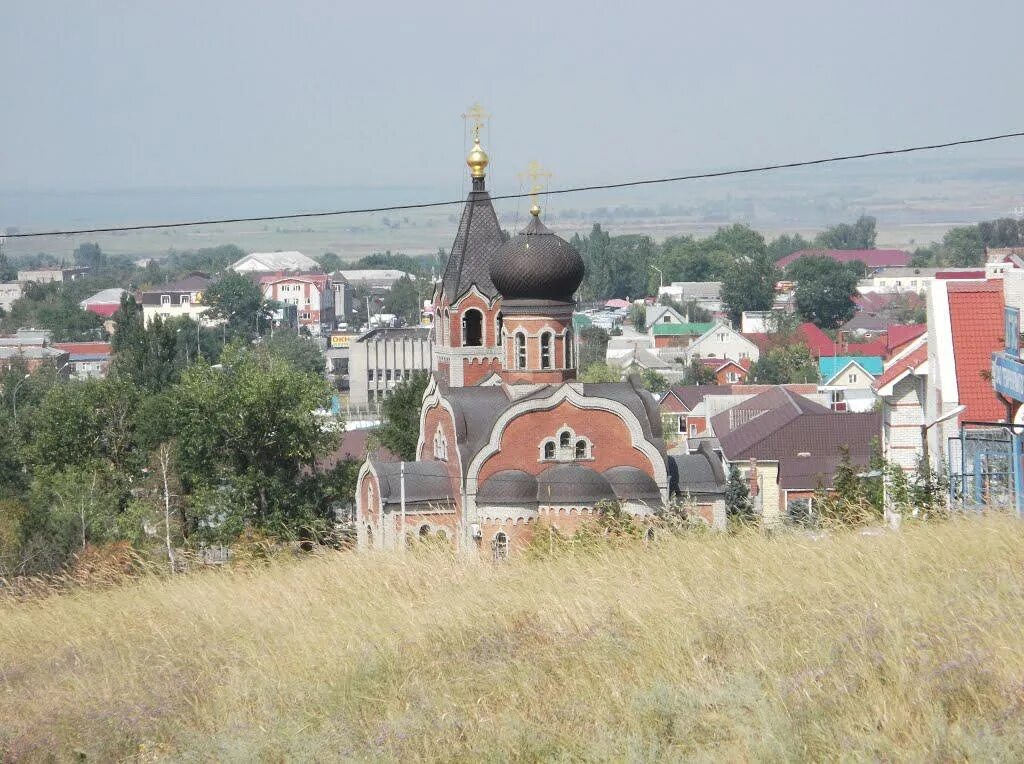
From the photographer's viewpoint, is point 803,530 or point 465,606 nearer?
point 465,606

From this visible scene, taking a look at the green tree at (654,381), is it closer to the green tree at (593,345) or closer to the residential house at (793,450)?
the green tree at (593,345)

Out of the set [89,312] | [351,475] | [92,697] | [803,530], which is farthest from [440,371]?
[89,312]

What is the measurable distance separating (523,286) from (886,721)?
1973 cm

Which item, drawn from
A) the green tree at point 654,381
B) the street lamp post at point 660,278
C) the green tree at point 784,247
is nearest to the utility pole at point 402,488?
the green tree at point 654,381

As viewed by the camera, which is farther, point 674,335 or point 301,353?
point 674,335

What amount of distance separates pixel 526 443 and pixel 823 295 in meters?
85.7

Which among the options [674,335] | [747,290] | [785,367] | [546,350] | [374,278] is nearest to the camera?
[546,350]

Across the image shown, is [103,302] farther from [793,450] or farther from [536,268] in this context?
[536,268]

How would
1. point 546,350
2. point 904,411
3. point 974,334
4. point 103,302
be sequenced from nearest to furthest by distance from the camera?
1. point 974,334
2. point 904,411
3. point 546,350
4. point 103,302

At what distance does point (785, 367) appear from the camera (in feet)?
243

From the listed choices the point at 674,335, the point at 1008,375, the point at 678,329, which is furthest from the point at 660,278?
the point at 1008,375

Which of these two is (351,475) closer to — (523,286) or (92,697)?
(523,286)

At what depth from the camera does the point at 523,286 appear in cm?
2497

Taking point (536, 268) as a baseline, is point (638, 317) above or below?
above
